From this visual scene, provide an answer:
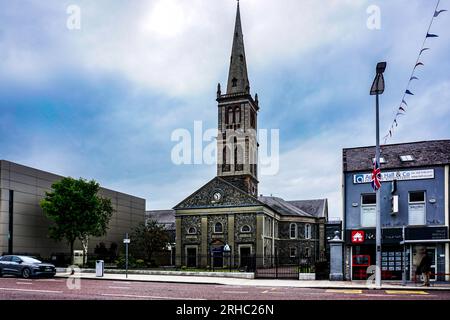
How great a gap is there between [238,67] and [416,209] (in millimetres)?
48875

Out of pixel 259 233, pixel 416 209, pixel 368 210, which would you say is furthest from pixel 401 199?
pixel 259 233

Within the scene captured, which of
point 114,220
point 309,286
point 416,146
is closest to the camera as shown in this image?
point 309,286

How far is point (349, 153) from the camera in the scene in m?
28.4

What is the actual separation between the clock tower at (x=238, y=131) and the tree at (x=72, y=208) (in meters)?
25.5

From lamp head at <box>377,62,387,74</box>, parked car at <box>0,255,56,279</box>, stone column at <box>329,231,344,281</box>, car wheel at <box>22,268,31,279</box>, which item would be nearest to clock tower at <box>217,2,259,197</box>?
stone column at <box>329,231,344,281</box>

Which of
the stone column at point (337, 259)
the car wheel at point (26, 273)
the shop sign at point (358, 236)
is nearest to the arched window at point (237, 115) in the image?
the shop sign at point (358, 236)

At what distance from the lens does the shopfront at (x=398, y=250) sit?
23609 millimetres

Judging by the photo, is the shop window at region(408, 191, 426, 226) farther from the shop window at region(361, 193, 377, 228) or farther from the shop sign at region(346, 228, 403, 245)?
the shop window at region(361, 193, 377, 228)

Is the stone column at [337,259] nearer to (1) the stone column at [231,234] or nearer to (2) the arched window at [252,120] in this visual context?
(1) the stone column at [231,234]

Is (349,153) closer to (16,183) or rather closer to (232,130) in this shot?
(16,183)

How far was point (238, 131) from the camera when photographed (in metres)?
66.2

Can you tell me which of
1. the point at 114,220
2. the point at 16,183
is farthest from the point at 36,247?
the point at 114,220

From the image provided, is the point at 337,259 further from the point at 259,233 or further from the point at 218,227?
the point at 218,227

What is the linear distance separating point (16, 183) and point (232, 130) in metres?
33.1
